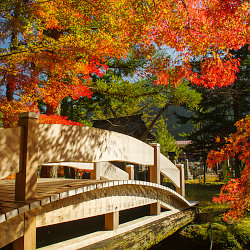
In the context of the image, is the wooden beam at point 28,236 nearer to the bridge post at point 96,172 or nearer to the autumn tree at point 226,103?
the bridge post at point 96,172

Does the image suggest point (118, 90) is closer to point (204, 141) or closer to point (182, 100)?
point (182, 100)

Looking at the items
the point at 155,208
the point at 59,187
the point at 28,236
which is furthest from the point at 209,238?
the point at 28,236

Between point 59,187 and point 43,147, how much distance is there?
89cm

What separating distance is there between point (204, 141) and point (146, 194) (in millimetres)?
11181

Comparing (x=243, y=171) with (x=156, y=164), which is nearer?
(x=243, y=171)

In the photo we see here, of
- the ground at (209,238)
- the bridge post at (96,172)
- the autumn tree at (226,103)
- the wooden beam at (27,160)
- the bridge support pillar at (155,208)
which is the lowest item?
the ground at (209,238)

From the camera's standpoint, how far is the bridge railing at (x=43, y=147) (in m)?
2.46

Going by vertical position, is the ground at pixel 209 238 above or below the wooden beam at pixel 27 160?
below

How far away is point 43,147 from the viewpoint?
9.36ft

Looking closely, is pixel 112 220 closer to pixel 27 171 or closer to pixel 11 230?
pixel 11 230

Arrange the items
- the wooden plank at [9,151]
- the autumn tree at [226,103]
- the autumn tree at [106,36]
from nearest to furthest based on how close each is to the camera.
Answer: the wooden plank at [9,151] < the autumn tree at [106,36] < the autumn tree at [226,103]

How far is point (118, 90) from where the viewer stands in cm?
1077

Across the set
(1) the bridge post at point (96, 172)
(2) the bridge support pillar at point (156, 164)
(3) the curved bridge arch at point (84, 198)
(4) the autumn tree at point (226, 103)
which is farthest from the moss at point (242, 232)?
(4) the autumn tree at point (226, 103)

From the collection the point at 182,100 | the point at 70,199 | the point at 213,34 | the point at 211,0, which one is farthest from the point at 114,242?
the point at 182,100
